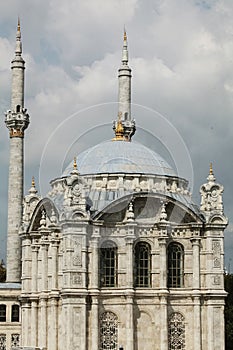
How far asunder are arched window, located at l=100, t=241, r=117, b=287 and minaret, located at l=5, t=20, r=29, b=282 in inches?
750

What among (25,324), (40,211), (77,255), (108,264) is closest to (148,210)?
(108,264)

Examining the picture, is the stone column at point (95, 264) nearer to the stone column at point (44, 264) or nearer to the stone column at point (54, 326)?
the stone column at point (54, 326)

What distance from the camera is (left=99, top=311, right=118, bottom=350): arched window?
52625 millimetres

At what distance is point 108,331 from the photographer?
52.8 m

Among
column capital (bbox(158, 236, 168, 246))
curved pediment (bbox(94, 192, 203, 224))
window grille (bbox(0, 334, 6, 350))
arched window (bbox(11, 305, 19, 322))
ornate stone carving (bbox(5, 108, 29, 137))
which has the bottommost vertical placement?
window grille (bbox(0, 334, 6, 350))

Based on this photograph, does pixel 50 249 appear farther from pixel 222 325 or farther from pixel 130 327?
pixel 222 325

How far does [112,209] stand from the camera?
Answer: 53.4 m

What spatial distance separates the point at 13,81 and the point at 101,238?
84.7 ft

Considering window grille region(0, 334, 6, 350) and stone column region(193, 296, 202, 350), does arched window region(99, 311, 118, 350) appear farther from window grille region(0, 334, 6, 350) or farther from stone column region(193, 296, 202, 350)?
window grille region(0, 334, 6, 350)

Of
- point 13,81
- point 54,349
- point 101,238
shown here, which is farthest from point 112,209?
point 13,81

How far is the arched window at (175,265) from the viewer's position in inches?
2134

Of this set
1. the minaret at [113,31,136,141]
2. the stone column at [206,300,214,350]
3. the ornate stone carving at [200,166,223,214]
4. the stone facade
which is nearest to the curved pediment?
the stone facade

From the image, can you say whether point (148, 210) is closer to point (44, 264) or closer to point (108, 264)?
point (108, 264)

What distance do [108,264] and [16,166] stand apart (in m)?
21.2
